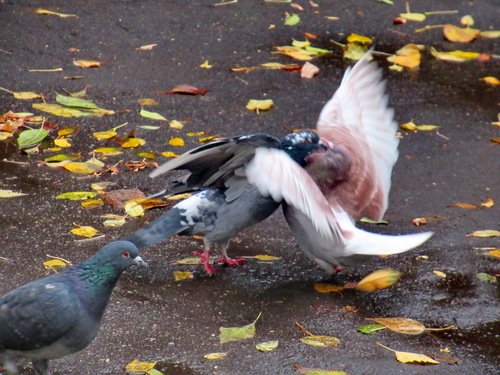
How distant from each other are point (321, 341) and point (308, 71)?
10.9ft

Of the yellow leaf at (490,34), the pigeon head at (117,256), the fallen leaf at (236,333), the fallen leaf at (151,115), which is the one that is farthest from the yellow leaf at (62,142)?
the yellow leaf at (490,34)

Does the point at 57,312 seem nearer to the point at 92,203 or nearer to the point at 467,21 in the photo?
the point at 92,203

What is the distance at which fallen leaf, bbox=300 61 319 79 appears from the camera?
23.3ft

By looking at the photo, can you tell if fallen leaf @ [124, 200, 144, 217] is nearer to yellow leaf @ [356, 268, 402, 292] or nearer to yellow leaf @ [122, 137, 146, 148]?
yellow leaf @ [122, 137, 146, 148]

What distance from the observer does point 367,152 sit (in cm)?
505

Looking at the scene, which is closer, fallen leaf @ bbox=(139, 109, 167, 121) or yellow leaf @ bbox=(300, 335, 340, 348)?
yellow leaf @ bbox=(300, 335, 340, 348)

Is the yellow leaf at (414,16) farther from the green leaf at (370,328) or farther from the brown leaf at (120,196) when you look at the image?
the green leaf at (370,328)

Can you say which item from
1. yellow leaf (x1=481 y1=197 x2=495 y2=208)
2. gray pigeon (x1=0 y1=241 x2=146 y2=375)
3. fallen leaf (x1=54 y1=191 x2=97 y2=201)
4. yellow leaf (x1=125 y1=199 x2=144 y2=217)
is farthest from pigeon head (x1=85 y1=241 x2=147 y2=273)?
yellow leaf (x1=481 y1=197 x2=495 y2=208)

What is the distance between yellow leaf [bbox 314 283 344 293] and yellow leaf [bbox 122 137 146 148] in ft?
6.06

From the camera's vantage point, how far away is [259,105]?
6.58m

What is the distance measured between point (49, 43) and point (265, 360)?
4.13 metres

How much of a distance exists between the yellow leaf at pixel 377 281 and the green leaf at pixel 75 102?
262 centimetres

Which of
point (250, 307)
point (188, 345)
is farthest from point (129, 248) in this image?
point (250, 307)

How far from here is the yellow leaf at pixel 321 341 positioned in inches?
164
